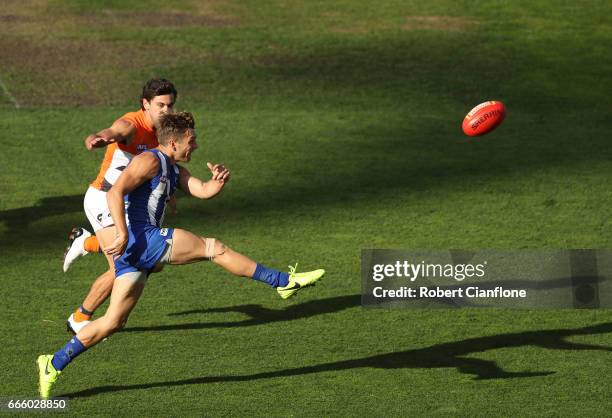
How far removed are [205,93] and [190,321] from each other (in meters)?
8.61

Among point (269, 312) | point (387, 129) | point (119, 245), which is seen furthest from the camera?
point (387, 129)

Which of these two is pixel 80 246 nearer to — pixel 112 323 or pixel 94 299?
pixel 94 299

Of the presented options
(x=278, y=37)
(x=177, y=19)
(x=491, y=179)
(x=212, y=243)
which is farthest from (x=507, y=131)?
(x=212, y=243)

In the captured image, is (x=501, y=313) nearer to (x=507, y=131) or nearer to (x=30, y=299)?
(x=30, y=299)

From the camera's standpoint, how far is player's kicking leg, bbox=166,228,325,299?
9.12 m

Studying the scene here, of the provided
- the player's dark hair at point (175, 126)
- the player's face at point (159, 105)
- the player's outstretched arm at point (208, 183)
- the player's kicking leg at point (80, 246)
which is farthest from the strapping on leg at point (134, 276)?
the player's kicking leg at point (80, 246)

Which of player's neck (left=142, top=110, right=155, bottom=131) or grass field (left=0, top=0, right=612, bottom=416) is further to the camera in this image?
player's neck (left=142, top=110, right=155, bottom=131)

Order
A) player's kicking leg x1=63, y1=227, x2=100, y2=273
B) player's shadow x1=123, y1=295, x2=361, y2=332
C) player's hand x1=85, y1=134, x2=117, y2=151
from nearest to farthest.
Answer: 1. player's hand x1=85, y1=134, x2=117, y2=151
2. player's shadow x1=123, y1=295, x2=361, y2=332
3. player's kicking leg x1=63, y1=227, x2=100, y2=273

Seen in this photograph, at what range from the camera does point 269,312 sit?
1142cm

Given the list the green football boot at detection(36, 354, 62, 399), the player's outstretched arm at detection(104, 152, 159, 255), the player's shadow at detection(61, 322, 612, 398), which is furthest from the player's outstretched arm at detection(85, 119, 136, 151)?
the player's shadow at detection(61, 322, 612, 398)

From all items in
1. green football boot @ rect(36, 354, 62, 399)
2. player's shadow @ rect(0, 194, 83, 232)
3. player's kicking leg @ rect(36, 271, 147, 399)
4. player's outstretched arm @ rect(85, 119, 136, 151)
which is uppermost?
player's shadow @ rect(0, 194, 83, 232)

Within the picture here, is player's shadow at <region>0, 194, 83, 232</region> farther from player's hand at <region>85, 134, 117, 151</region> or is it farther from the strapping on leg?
the strapping on leg

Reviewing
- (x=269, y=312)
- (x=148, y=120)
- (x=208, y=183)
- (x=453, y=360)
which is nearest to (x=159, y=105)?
(x=148, y=120)

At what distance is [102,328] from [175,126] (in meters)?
1.54
